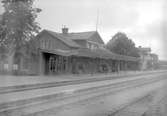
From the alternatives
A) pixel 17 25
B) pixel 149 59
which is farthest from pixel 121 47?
pixel 17 25

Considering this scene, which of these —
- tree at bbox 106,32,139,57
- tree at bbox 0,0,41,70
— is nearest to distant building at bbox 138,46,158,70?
tree at bbox 106,32,139,57

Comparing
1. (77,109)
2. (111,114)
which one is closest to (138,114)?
(111,114)

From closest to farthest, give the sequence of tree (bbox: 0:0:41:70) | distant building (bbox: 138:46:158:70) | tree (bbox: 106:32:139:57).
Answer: distant building (bbox: 138:46:158:70) → tree (bbox: 0:0:41:70) → tree (bbox: 106:32:139:57)

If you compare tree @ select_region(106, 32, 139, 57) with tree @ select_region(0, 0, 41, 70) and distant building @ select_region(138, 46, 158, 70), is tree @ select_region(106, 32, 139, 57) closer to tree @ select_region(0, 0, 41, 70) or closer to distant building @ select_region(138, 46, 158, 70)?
distant building @ select_region(138, 46, 158, 70)

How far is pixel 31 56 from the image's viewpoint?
21.9 meters

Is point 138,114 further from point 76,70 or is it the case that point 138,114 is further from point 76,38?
point 76,38

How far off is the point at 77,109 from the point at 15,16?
10435mm

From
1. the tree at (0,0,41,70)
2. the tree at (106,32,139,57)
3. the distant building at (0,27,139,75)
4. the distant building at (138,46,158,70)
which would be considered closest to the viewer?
the distant building at (138,46,158,70)

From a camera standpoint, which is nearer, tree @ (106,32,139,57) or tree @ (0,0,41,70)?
tree @ (0,0,41,70)

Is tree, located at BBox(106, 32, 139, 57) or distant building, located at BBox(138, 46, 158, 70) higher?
tree, located at BBox(106, 32, 139, 57)

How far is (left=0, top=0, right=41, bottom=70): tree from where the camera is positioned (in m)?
14.1

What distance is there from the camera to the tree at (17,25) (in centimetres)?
1411

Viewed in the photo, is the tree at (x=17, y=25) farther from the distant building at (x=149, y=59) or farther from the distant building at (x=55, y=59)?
the distant building at (x=149, y=59)

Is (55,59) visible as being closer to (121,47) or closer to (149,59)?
(149,59)
